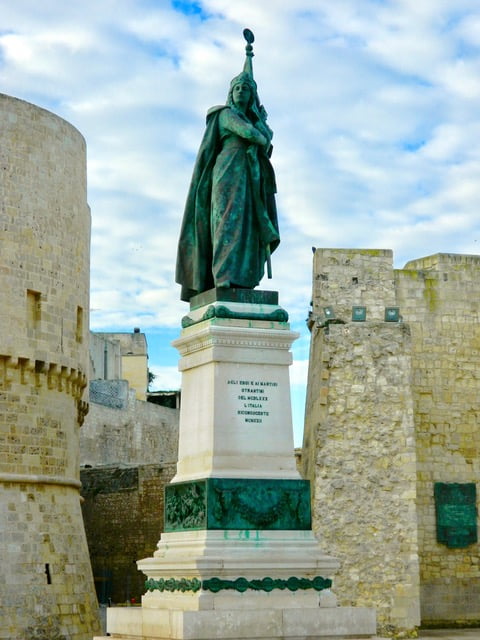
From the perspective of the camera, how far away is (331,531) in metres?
19.5

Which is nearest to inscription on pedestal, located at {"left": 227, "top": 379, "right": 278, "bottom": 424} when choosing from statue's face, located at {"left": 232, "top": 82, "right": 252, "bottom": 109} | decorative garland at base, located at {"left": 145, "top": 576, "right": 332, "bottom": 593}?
decorative garland at base, located at {"left": 145, "top": 576, "right": 332, "bottom": 593}

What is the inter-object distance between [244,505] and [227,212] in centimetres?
234

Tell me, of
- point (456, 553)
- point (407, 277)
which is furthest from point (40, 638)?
point (407, 277)

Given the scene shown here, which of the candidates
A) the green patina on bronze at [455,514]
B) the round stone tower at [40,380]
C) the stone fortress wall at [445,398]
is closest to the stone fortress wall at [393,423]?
the stone fortress wall at [445,398]

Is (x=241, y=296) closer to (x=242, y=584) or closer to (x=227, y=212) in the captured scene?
(x=227, y=212)

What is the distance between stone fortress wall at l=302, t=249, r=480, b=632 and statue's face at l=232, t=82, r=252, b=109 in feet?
34.9

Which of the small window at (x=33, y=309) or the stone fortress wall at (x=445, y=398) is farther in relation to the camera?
the small window at (x=33, y=309)

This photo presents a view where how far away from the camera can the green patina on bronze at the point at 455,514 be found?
70.2ft

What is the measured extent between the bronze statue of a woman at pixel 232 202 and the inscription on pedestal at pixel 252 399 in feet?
2.85

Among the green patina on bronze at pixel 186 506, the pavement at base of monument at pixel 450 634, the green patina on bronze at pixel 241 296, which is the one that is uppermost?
the green patina on bronze at pixel 241 296

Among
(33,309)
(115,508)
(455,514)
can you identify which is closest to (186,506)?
(455,514)

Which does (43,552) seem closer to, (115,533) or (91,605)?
(91,605)

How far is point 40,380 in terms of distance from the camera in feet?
76.7

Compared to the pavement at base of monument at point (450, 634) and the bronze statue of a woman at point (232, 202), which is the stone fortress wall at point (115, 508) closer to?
the pavement at base of monument at point (450, 634)
